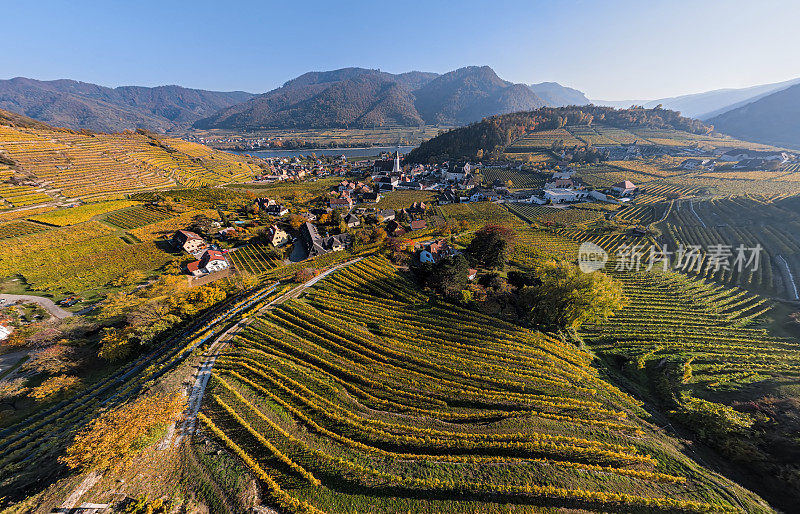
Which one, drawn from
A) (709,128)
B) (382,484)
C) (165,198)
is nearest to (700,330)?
(382,484)

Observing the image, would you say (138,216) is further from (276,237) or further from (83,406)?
(83,406)

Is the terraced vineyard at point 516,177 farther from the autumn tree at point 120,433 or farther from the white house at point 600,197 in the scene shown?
the autumn tree at point 120,433

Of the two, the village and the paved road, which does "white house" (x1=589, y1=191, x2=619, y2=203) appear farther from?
the paved road

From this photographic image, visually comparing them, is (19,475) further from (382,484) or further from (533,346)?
(533,346)

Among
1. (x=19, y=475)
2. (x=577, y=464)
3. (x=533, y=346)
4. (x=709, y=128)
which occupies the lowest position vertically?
(x=533, y=346)

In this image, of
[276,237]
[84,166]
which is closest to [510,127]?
[276,237]

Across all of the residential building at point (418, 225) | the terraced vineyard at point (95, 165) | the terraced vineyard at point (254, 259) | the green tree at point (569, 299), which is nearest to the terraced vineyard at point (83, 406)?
the terraced vineyard at point (254, 259)
